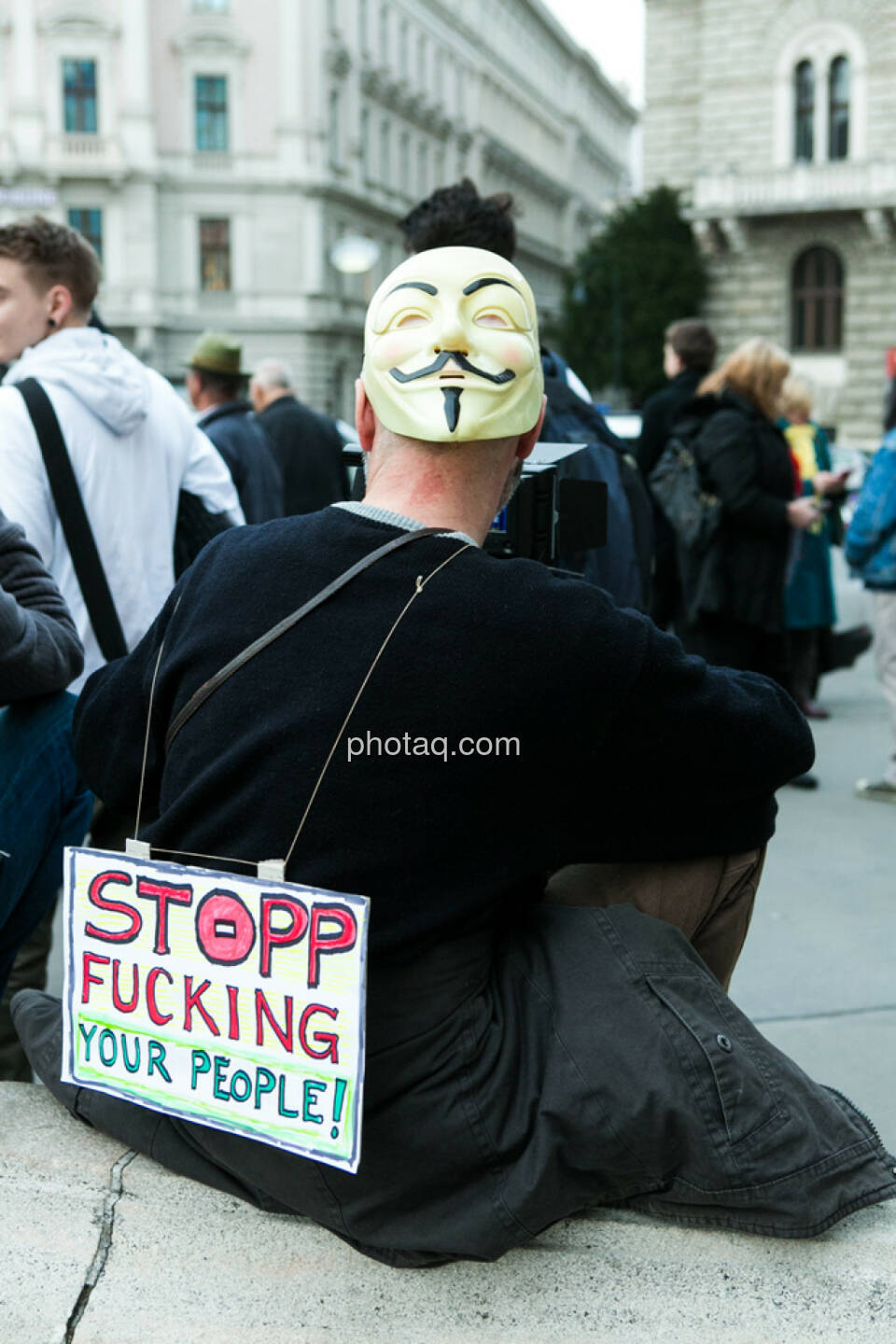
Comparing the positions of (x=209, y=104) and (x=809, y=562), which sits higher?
(x=209, y=104)

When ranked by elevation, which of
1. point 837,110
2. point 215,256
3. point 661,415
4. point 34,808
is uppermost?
point 837,110

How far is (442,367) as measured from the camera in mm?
2053

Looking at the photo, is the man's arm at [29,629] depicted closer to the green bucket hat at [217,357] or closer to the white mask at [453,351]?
the white mask at [453,351]

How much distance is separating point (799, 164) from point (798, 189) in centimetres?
67

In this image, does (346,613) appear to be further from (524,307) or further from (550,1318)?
(550,1318)

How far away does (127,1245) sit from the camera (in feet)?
6.92

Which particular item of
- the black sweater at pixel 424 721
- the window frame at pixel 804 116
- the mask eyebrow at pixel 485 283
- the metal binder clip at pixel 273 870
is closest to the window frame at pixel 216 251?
the window frame at pixel 804 116

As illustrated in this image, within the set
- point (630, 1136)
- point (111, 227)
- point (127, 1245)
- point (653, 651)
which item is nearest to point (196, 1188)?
point (127, 1245)

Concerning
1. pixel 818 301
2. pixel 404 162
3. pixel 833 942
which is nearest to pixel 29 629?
pixel 833 942

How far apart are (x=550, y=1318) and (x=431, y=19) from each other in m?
58.8

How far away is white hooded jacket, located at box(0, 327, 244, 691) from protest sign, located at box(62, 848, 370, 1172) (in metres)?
1.47

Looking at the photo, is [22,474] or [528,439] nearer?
[528,439]

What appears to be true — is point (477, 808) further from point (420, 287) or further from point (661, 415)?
point (661, 415)

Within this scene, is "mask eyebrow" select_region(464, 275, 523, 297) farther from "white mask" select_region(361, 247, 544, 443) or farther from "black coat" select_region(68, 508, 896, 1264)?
"black coat" select_region(68, 508, 896, 1264)
